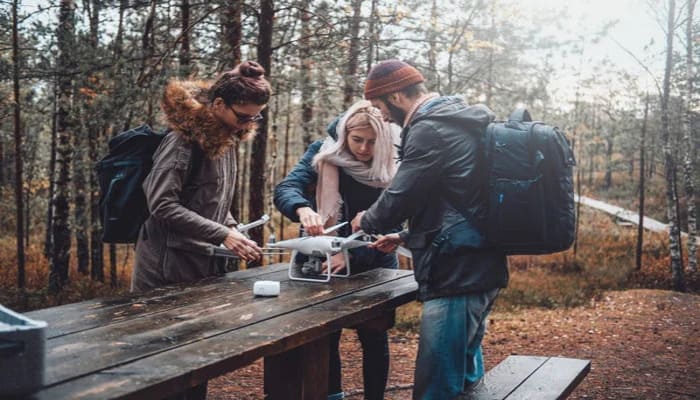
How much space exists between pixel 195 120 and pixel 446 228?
1.40 meters

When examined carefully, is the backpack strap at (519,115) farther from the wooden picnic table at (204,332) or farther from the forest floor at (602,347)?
the forest floor at (602,347)

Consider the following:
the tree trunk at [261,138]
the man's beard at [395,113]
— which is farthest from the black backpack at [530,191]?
Answer: the tree trunk at [261,138]

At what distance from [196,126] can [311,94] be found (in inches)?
235

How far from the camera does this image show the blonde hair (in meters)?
3.54

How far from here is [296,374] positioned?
3.00 meters

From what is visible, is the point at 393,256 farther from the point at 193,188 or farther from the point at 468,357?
the point at 193,188

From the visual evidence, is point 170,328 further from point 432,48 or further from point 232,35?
point 432,48

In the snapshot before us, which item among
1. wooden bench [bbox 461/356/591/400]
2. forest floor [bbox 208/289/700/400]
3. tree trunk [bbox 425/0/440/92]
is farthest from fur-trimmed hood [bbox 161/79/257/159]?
tree trunk [bbox 425/0/440/92]

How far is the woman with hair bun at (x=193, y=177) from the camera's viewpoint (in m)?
3.09

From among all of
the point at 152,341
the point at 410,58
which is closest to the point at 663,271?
the point at 410,58

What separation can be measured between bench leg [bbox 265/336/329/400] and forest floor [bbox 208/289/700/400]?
2.23 metres

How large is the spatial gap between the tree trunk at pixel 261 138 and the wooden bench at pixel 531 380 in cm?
381

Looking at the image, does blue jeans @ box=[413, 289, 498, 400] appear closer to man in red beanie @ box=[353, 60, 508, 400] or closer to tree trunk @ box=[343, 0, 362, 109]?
man in red beanie @ box=[353, 60, 508, 400]

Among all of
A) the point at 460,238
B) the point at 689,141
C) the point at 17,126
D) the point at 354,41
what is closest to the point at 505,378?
the point at 460,238
